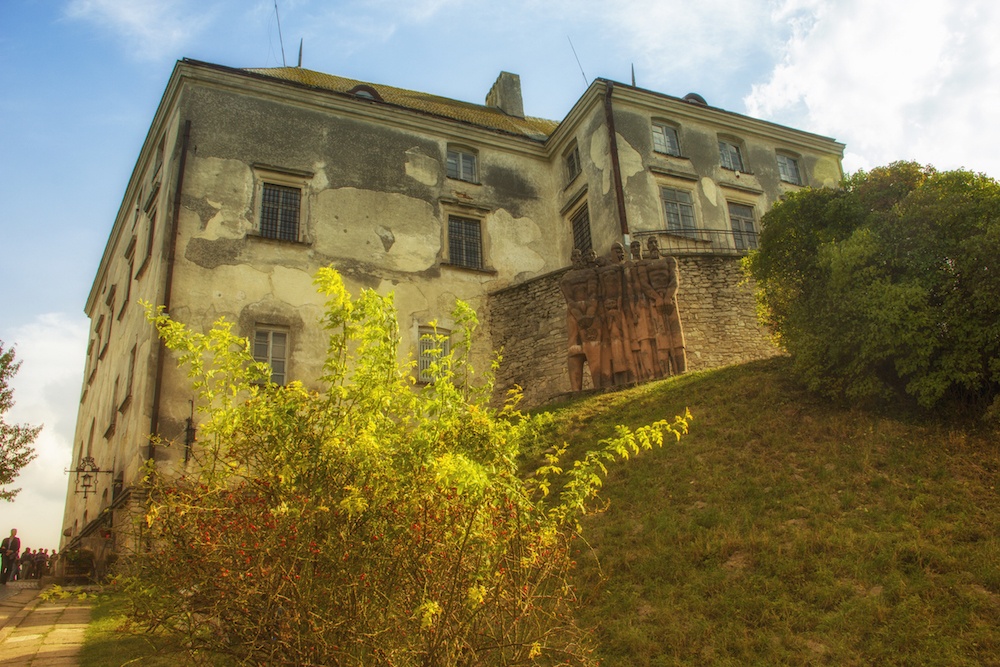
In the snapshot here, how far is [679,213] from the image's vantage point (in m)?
22.5

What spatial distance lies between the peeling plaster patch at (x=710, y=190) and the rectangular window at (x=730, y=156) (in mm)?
1151

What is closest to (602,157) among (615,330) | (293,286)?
(615,330)

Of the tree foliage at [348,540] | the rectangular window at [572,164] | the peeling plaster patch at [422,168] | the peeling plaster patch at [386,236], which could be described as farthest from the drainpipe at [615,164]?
the tree foliage at [348,540]

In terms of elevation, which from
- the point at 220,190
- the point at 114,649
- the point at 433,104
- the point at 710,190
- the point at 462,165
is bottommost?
the point at 114,649

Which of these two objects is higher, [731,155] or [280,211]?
[731,155]

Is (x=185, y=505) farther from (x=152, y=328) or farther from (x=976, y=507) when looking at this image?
(x=152, y=328)


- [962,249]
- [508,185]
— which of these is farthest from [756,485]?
[508,185]

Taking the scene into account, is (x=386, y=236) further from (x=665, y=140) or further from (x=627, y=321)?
(x=665, y=140)

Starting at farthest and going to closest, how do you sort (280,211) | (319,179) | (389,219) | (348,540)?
(389,219) < (319,179) < (280,211) < (348,540)

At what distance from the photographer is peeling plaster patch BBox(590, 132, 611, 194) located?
21.8 m

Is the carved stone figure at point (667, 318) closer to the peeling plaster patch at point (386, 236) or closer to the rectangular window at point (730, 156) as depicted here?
the peeling plaster patch at point (386, 236)

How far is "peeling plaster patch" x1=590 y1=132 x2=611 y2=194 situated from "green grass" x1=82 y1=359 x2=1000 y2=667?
1092 cm

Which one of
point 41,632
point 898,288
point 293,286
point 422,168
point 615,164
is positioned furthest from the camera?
point 422,168

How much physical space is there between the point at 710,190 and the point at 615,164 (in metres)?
3.56
